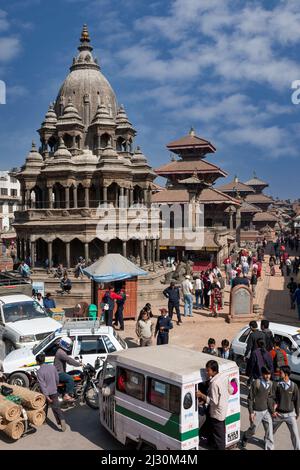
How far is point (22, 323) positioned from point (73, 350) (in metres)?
3.70

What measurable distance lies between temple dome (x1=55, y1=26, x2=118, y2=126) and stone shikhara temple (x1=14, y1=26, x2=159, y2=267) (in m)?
0.08

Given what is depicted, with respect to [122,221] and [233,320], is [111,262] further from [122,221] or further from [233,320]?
[122,221]

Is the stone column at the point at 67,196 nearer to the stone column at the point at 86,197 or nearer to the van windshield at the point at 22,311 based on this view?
the stone column at the point at 86,197

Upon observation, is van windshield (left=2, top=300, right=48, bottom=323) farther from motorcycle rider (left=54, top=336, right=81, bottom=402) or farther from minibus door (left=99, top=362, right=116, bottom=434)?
minibus door (left=99, top=362, right=116, bottom=434)

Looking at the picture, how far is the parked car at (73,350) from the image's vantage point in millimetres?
10461

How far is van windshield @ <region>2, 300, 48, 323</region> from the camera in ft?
46.5

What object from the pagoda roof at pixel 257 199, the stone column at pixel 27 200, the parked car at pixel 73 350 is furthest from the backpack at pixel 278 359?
the pagoda roof at pixel 257 199

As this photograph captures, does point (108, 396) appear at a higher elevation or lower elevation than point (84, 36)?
lower

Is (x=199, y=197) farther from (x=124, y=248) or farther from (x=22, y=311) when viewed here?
(x=22, y=311)

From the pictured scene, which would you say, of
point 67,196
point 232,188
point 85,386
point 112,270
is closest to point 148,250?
point 67,196

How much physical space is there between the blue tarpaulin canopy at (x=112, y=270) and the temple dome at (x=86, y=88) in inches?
806

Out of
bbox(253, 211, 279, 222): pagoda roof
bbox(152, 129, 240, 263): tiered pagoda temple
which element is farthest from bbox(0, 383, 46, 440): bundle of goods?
bbox(253, 211, 279, 222): pagoda roof

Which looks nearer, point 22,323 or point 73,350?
point 73,350

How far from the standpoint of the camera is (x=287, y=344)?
36.6 ft
